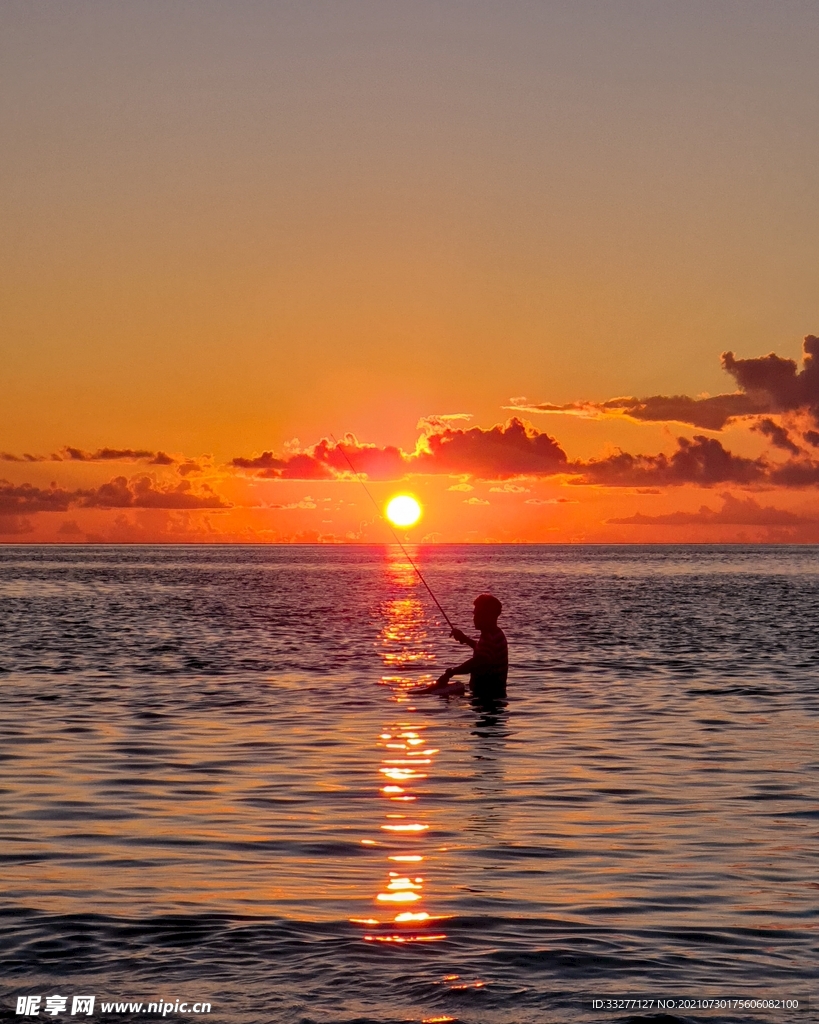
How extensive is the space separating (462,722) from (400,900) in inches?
460

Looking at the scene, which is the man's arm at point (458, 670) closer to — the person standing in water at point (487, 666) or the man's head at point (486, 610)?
the person standing in water at point (487, 666)

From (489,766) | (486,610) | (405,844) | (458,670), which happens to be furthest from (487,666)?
(405,844)

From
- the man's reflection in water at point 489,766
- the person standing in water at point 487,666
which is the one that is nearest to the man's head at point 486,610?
the person standing in water at point 487,666

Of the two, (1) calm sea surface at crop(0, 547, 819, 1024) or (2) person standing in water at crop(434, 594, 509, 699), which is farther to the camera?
(2) person standing in water at crop(434, 594, 509, 699)

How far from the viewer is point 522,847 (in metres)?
12.4

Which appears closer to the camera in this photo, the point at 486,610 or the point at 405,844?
the point at 405,844

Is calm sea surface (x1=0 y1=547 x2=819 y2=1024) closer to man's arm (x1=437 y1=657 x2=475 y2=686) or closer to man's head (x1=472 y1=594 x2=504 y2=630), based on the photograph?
man's arm (x1=437 y1=657 x2=475 y2=686)

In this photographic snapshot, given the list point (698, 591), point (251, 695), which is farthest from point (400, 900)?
point (698, 591)

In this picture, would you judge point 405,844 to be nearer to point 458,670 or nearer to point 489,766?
point 489,766

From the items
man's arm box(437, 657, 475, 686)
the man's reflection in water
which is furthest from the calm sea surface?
man's arm box(437, 657, 475, 686)

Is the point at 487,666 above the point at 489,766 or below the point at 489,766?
above

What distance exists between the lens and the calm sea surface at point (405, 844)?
835 cm

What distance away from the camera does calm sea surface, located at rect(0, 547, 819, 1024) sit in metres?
8.35

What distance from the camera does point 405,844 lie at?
1248 centimetres
